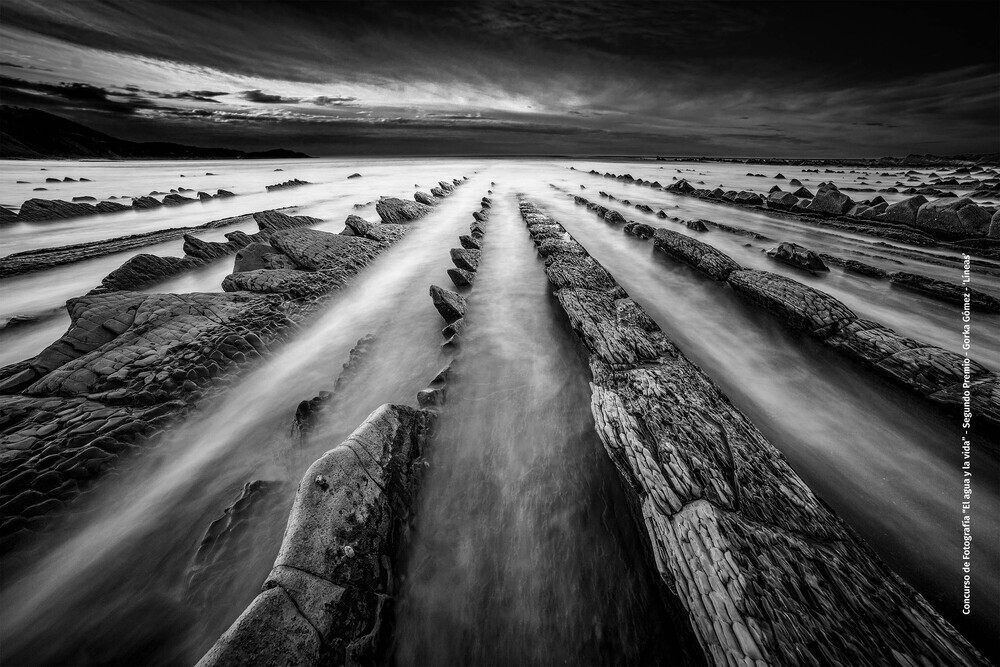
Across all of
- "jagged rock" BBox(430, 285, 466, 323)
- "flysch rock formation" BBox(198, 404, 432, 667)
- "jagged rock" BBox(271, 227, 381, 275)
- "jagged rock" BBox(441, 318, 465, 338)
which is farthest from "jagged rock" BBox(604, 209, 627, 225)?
"flysch rock formation" BBox(198, 404, 432, 667)

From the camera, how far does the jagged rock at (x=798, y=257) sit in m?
6.04

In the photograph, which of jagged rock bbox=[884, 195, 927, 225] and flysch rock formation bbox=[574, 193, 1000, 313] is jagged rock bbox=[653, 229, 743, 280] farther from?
jagged rock bbox=[884, 195, 927, 225]

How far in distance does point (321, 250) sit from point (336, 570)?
234 inches

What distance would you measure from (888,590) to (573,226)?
1013 cm

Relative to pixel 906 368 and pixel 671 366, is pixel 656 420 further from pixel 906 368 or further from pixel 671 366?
pixel 906 368

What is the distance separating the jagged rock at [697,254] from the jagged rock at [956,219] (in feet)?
20.8

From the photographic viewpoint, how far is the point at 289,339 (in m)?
4.27

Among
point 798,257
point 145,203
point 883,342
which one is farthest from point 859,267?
point 145,203

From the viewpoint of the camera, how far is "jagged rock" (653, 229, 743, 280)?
5.59m

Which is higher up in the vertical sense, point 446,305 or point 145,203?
point 446,305

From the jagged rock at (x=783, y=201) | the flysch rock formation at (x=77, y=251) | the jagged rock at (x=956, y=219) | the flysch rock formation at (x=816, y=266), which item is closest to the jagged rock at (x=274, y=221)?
the flysch rock formation at (x=77, y=251)

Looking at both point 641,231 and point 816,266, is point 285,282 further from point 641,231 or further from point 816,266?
point 816,266

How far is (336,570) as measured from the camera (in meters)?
1.62

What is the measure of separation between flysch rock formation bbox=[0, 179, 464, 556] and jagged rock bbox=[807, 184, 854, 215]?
15180 millimetres
